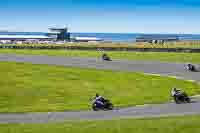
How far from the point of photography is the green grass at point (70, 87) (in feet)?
115

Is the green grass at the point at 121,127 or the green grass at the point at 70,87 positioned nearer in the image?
the green grass at the point at 121,127

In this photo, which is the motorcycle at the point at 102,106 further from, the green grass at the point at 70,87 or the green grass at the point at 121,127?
the green grass at the point at 121,127

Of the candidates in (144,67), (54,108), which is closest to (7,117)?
(54,108)

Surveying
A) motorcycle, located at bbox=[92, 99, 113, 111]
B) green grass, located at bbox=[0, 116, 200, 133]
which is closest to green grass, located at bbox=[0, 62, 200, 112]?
motorcycle, located at bbox=[92, 99, 113, 111]

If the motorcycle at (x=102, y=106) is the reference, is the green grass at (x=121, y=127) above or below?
above

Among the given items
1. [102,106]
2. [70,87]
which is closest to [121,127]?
[102,106]

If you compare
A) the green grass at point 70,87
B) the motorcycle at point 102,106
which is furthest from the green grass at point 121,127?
the green grass at point 70,87

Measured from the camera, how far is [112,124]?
22234 mm

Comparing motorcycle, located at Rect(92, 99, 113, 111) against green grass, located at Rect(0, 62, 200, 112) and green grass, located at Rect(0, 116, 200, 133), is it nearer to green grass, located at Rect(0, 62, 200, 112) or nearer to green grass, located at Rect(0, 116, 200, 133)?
green grass, located at Rect(0, 62, 200, 112)

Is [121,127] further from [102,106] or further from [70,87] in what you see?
[70,87]

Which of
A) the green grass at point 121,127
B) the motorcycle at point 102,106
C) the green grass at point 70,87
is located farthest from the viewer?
the green grass at point 70,87

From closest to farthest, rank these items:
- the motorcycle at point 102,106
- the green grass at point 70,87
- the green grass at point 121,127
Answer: the green grass at point 121,127 < the motorcycle at point 102,106 < the green grass at point 70,87

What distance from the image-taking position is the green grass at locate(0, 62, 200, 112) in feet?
115

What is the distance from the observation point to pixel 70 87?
42844 mm
